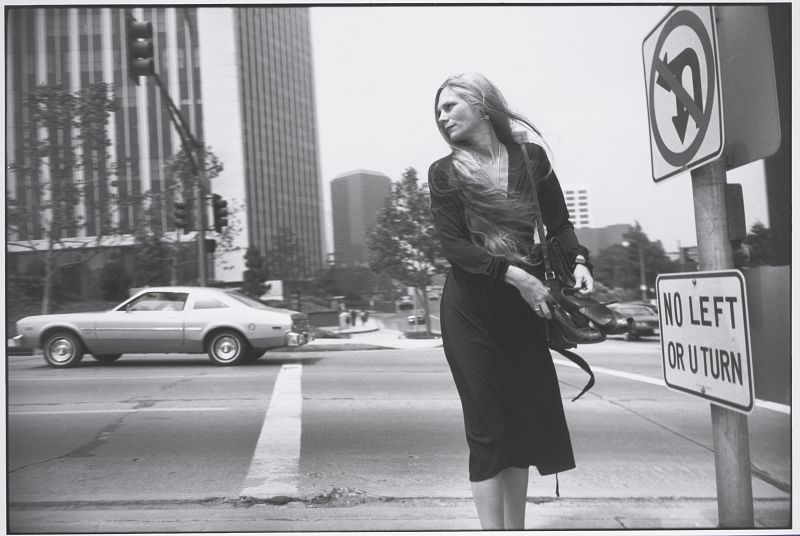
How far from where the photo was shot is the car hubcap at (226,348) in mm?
4273

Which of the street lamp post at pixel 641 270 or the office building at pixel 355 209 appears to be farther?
the office building at pixel 355 209

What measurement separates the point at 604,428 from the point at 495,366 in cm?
216

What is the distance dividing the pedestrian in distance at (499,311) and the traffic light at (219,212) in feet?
5.03

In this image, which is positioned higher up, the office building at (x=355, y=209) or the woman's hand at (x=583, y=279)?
the office building at (x=355, y=209)

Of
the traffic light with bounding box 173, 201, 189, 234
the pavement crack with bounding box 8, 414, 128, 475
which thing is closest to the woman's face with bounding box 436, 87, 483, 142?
the traffic light with bounding box 173, 201, 189, 234

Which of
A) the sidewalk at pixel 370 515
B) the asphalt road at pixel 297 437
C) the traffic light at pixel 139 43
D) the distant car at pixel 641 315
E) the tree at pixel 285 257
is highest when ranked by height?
the traffic light at pixel 139 43

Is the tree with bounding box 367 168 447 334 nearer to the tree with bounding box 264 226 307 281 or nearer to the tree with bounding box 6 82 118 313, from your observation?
the tree with bounding box 264 226 307 281

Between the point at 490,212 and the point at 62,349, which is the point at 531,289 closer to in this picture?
the point at 490,212

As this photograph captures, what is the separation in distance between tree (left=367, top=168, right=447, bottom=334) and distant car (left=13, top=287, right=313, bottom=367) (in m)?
0.86

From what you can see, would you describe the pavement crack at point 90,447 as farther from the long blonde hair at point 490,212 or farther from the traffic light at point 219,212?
the long blonde hair at point 490,212

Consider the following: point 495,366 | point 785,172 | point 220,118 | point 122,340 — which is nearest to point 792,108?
Result: point 785,172

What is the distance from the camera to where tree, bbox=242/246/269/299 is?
3.82 meters

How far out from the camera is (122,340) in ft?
13.3

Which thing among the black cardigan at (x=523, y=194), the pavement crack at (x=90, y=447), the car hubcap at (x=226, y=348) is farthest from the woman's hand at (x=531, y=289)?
the pavement crack at (x=90, y=447)
